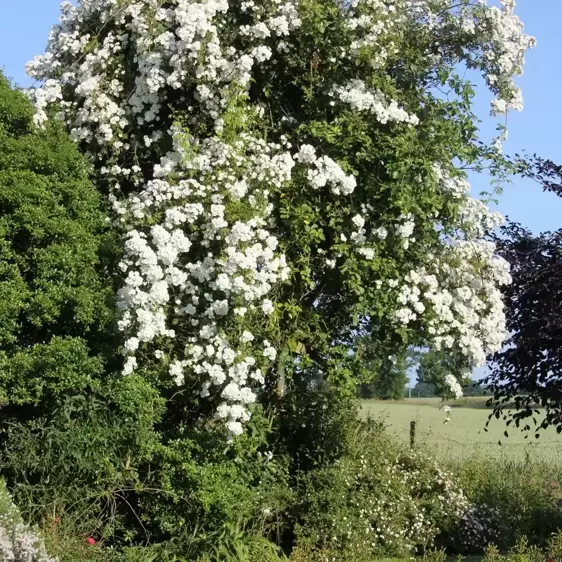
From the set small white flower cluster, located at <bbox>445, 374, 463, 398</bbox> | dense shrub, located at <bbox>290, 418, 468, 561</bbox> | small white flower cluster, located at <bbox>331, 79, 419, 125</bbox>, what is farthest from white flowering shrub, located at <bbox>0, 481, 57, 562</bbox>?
small white flower cluster, located at <bbox>331, 79, 419, 125</bbox>

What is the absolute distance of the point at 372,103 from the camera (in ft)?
26.0

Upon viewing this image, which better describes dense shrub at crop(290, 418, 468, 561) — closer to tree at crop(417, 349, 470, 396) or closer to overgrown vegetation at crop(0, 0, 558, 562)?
overgrown vegetation at crop(0, 0, 558, 562)

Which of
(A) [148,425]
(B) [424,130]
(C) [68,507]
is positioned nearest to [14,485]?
(C) [68,507]

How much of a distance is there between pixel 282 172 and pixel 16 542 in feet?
12.1

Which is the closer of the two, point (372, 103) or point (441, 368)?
point (372, 103)

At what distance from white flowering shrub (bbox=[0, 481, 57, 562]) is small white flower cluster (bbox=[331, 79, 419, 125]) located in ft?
14.6

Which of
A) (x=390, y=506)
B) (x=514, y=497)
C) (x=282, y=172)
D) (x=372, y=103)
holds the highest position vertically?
(x=372, y=103)

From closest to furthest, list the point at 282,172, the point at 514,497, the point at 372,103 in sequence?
the point at 282,172
the point at 372,103
the point at 514,497

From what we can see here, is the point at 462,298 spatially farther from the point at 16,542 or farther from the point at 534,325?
the point at 16,542

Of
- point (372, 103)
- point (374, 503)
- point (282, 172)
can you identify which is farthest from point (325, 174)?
point (374, 503)

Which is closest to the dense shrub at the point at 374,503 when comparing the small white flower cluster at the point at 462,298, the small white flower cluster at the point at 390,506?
the small white flower cluster at the point at 390,506

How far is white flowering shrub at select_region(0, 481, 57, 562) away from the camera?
225 inches

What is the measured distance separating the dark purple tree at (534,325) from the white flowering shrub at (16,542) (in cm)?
528

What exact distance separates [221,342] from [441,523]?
3.49 meters
